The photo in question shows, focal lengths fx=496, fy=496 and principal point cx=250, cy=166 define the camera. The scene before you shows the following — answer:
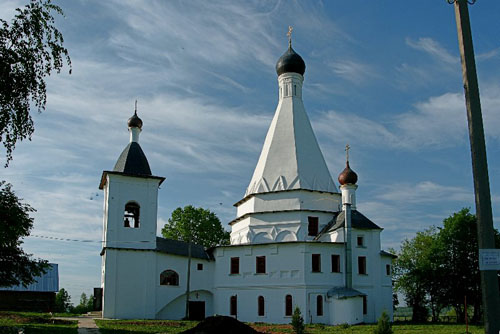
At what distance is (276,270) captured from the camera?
Answer: 29.9 metres

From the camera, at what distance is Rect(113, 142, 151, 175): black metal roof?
31.2 meters

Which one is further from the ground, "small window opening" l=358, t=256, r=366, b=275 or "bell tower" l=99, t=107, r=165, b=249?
"bell tower" l=99, t=107, r=165, b=249

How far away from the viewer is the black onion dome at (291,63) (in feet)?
120

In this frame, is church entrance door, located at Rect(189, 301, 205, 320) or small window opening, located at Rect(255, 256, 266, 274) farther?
church entrance door, located at Rect(189, 301, 205, 320)

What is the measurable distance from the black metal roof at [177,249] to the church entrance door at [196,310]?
2.99 metres

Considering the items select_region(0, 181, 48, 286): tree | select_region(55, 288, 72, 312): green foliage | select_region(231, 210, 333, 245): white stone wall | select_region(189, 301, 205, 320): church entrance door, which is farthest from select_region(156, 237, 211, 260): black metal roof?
select_region(55, 288, 72, 312): green foliage

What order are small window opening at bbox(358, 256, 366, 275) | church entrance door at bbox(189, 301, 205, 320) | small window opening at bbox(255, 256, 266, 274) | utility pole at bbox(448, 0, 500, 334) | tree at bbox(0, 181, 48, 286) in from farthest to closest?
church entrance door at bbox(189, 301, 205, 320), small window opening at bbox(255, 256, 266, 274), small window opening at bbox(358, 256, 366, 275), tree at bbox(0, 181, 48, 286), utility pole at bbox(448, 0, 500, 334)

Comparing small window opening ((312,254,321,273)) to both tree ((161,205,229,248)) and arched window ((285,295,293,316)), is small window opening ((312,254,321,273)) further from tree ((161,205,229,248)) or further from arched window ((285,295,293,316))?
tree ((161,205,229,248))

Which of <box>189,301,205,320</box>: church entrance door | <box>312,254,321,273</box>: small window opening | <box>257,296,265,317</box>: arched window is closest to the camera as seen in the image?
<box>312,254,321,273</box>: small window opening

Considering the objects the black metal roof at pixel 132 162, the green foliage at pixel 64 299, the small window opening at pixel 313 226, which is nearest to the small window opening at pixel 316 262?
the small window opening at pixel 313 226

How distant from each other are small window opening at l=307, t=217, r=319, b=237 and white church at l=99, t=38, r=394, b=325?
0.06 meters

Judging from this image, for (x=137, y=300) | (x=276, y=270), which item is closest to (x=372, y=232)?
(x=276, y=270)

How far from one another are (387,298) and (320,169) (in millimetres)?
9274

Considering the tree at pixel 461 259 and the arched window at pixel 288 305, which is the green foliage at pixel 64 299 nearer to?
the arched window at pixel 288 305
